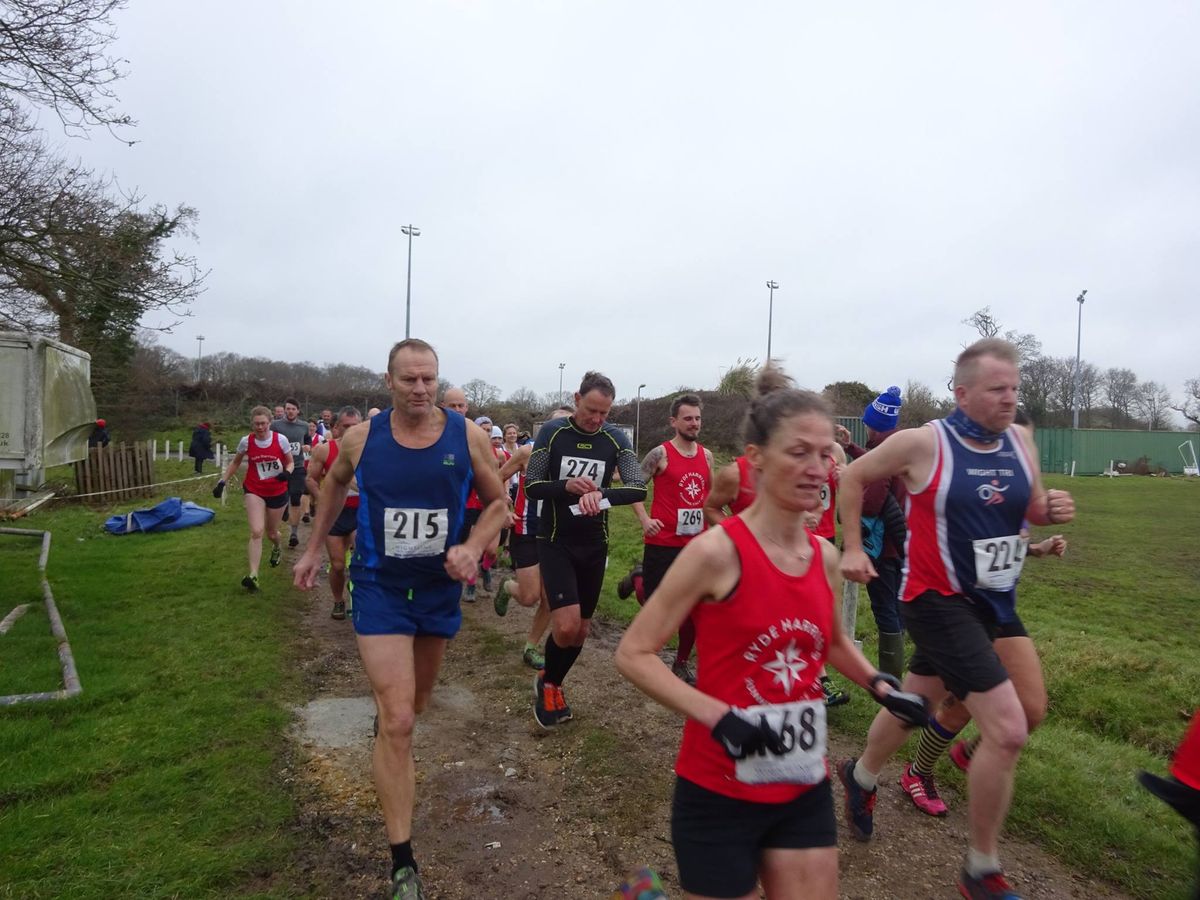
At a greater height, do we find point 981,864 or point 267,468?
point 267,468

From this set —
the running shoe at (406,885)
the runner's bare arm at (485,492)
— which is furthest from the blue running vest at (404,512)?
the running shoe at (406,885)

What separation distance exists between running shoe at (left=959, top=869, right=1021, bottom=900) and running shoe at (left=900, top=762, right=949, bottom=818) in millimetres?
937

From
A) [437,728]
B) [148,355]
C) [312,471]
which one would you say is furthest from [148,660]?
[148,355]

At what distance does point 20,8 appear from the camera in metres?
7.39

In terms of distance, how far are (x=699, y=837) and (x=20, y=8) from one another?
956 centimetres

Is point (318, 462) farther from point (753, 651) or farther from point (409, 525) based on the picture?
point (753, 651)

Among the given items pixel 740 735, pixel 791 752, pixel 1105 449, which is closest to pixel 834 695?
pixel 791 752

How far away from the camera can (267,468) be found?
9.16 m

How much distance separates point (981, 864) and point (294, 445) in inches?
402

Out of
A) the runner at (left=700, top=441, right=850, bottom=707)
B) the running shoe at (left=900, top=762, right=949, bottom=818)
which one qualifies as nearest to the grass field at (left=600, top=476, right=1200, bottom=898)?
the runner at (left=700, top=441, right=850, bottom=707)

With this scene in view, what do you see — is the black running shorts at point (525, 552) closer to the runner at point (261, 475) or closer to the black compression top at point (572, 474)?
the black compression top at point (572, 474)

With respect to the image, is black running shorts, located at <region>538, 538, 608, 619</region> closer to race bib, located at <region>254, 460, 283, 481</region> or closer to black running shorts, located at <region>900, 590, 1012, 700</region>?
black running shorts, located at <region>900, 590, 1012, 700</region>

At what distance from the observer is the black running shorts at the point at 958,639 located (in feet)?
9.90

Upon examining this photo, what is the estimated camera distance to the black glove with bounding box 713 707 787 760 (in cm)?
187
